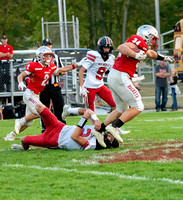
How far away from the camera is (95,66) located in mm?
11258

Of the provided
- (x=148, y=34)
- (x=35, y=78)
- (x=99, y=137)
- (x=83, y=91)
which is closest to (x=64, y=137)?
(x=99, y=137)

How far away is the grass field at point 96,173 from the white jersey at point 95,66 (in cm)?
272

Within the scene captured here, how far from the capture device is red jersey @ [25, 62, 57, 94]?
10.1 metres

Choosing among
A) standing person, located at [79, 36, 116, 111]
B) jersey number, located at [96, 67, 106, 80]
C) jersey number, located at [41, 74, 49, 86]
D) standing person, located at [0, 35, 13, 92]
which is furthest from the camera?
standing person, located at [0, 35, 13, 92]

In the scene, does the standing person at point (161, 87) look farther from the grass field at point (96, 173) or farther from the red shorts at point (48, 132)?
the red shorts at point (48, 132)

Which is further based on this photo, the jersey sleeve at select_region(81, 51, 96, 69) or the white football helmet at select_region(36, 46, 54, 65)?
the jersey sleeve at select_region(81, 51, 96, 69)

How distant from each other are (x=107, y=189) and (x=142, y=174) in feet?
2.40

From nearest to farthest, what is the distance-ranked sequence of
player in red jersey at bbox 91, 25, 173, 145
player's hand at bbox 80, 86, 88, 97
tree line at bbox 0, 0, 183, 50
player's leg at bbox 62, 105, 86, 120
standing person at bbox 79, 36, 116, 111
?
player in red jersey at bbox 91, 25, 173, 145 → player's leg at bbox 62, 105, 86, 120 → player's hand at bbox 80, 86, 88, 97 → standing person at bbox 79, 36, 116, 111 → tree line at bbox 0, 0, 183, 50

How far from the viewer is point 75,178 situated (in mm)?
6086

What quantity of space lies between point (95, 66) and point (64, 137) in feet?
10.6

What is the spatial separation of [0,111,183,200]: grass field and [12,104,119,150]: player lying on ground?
0.14 metres

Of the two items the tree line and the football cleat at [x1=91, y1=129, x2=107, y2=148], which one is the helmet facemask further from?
the tree line

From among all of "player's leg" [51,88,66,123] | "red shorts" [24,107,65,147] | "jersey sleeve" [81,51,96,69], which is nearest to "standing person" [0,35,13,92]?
"player's leg" [51,88,66,123]

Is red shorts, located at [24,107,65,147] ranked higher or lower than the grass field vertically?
higher
